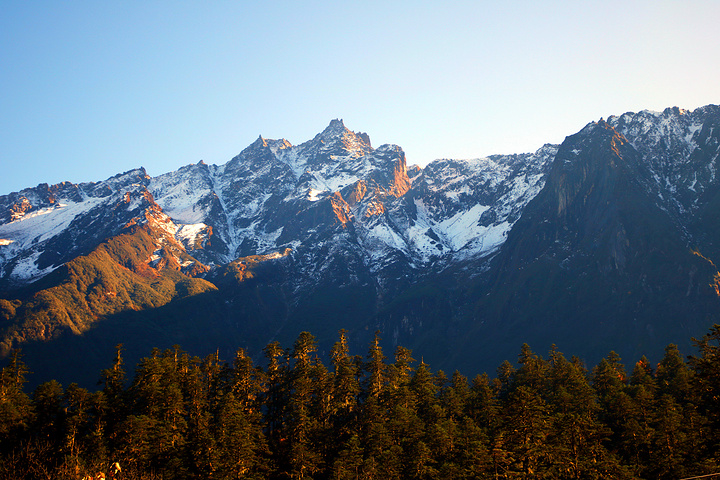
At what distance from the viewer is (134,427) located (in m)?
102

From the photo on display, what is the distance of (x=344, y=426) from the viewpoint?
11994cm

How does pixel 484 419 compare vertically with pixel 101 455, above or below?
below

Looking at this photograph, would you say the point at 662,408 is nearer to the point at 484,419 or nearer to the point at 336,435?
the point at 484,419

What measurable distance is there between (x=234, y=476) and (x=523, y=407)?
45.3 meters

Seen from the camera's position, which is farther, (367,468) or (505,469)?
(367,468)

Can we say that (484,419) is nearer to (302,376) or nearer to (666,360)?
(302,376)

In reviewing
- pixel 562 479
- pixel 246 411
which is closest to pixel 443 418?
pixel 562 479

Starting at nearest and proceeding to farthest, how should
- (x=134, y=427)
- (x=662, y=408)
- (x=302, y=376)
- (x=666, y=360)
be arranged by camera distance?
(x=134, y=427)
(x=662, y=408)
(x=302, y=376)
(x=666, y=360)

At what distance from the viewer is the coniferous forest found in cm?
9131

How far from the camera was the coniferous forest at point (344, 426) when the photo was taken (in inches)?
3595

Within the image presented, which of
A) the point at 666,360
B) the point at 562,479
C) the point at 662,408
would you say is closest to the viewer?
the point at 562,479

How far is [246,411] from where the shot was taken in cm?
12156

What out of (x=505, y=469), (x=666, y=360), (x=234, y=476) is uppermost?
(x=234, y=476)

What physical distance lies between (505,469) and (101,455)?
61017 mm
